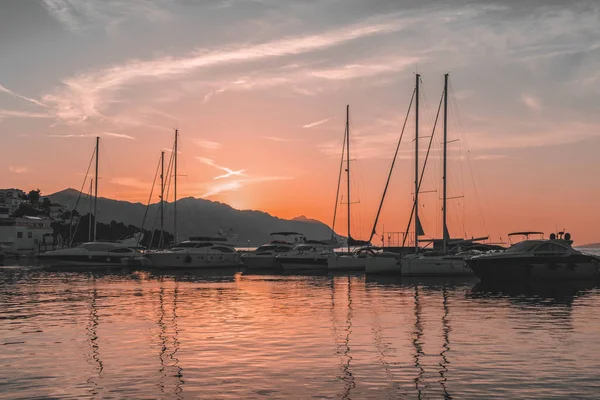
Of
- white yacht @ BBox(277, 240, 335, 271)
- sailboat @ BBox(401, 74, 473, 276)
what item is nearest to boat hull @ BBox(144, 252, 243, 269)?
white yacht @ BBox(277, 240, 335, 271)

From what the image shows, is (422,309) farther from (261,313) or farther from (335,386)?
(335,386)

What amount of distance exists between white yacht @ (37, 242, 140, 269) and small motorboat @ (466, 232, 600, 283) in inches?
1970

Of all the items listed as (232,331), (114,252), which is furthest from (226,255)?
(232,331)

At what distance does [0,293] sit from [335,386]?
3613 centimetres

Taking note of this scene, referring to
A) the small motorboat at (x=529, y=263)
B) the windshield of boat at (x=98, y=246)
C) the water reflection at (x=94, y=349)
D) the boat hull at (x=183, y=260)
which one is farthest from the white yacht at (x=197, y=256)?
the water reflection at (x=94, y=349)

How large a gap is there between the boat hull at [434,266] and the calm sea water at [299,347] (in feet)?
64.9

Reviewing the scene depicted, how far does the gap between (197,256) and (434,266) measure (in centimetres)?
3181

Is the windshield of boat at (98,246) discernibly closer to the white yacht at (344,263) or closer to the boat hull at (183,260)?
the boat hull at (183,260)

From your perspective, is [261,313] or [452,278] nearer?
[261,313]

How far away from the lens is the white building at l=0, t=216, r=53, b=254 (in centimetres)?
14312

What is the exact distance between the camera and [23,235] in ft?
484

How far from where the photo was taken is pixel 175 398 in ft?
51.6

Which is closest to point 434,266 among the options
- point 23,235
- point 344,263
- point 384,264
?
point 384,264

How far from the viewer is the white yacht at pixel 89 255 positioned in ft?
284
